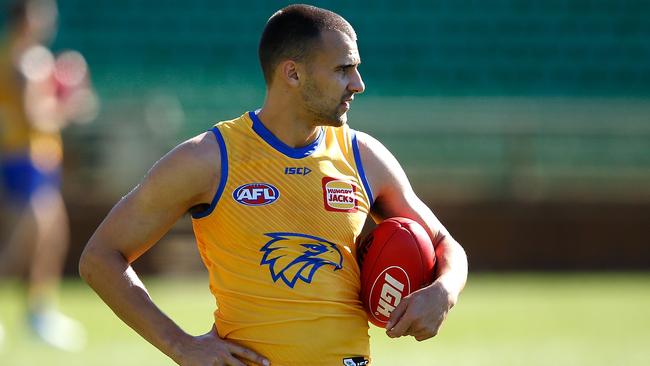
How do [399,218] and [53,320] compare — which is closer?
[399,218]

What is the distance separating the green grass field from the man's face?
172 inches

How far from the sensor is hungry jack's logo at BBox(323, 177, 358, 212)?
4.44 metres

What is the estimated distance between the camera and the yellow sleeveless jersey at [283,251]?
4.30m

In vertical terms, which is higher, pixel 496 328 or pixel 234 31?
pixel 234 31

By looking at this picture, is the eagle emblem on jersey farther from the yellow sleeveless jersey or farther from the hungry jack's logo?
the hungry jack's logo

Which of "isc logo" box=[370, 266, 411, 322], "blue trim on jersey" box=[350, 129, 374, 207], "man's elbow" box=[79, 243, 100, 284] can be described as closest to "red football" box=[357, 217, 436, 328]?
"isc logo" box=[370, 266, 411, 322]

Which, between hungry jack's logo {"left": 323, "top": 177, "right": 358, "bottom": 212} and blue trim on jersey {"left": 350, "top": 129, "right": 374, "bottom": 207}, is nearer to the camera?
hungry jack's logo {"left": 323, "top": 177, "right": 358, "bottom": 212}

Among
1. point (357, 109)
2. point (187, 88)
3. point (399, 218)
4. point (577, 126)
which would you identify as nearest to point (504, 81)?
point (577, 126)

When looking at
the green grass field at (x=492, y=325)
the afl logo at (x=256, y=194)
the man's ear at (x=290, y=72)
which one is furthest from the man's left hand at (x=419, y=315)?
the green grass field at (x=492, y=325)

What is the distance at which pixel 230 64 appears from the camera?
16.8m

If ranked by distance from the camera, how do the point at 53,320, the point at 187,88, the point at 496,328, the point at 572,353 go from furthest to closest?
the point at 187,88, the point at 496,328, the point at 53,320, the point at 572,353

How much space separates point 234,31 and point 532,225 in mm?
5114

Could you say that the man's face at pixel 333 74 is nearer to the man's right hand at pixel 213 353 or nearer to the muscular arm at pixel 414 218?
the muscular arm at pixel 414 218

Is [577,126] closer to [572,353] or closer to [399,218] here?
[572,353]
